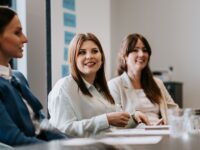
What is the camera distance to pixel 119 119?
1.86 m

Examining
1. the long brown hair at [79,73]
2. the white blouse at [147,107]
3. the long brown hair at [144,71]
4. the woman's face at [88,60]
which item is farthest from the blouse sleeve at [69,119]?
the long brown hair at [144,71]

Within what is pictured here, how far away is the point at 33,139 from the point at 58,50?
2258 mm

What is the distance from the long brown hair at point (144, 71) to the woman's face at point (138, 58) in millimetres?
24

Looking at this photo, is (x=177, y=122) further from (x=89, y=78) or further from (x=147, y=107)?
(x=147, y=107)

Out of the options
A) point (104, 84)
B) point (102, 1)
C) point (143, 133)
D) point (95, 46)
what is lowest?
point (143, 133)

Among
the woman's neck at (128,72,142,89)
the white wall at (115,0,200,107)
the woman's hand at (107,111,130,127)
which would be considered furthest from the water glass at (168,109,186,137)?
the white wall at (115,0,200,107)

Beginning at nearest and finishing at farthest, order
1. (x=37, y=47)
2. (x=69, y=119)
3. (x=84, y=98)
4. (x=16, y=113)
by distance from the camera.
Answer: (x=16, y=113)
(x=69, y=119)
(x=84, y=98)
(x=37, y=47)

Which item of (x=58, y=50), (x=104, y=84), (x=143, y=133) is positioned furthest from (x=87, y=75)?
(x=58, y=50)

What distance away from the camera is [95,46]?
2240 mm

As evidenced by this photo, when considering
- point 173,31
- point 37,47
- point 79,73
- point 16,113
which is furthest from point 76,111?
point 173,31

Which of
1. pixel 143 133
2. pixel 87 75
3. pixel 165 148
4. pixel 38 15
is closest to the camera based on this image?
pixel 165 148

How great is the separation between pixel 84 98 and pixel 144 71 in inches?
33.1

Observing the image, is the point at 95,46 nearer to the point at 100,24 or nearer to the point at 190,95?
the point at 100,24

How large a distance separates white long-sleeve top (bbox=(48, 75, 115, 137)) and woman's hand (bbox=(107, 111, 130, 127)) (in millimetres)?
26
